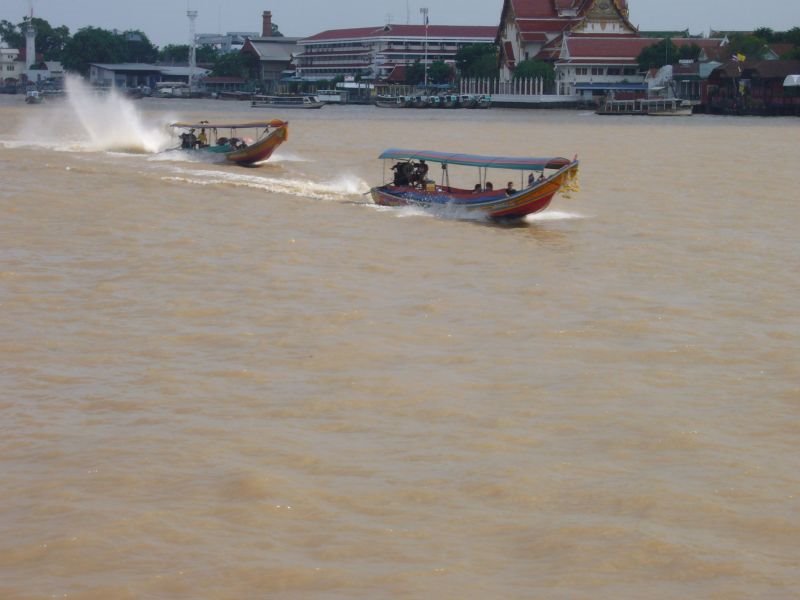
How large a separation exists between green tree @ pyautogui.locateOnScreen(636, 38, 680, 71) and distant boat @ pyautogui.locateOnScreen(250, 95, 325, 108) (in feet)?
83.5

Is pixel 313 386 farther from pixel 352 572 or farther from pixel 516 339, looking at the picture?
pixel 352 572

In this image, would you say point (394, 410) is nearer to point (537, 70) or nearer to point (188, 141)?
point (188, 141)

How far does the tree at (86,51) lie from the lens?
539 ft

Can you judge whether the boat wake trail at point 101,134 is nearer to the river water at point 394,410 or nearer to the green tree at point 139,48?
the river water at point 394,410

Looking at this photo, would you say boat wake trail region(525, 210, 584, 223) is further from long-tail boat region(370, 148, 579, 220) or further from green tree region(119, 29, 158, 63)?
green tree region(119, 29, 158, 63)

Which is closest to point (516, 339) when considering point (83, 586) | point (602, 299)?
point (602, 299)

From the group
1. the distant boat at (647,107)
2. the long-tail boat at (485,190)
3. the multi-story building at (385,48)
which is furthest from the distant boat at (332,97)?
the long-tail boat at (485,190)

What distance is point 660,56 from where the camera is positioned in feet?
325

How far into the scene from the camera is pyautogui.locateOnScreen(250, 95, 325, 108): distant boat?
102 metres

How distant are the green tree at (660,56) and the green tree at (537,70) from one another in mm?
7503

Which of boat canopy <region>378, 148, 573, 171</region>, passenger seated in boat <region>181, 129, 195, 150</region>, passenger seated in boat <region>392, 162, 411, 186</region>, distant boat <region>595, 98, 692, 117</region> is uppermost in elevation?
distant boat <region>595, 98, 692, 117</region>

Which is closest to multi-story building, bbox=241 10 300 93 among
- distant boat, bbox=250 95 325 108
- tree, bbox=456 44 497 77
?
tree, bbox=456 44 497 77

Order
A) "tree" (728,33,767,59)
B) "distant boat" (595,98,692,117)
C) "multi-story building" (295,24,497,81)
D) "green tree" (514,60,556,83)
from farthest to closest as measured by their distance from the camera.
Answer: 1. "multi-story building" (295,24,497,81)
2. "green tree" (514,60,556,83)
3. "tree" (728,33,767,59)
4. "distant boat" (595,98,692,117)

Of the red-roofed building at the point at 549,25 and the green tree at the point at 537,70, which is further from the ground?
the red-roofed building at the point at 549,25
